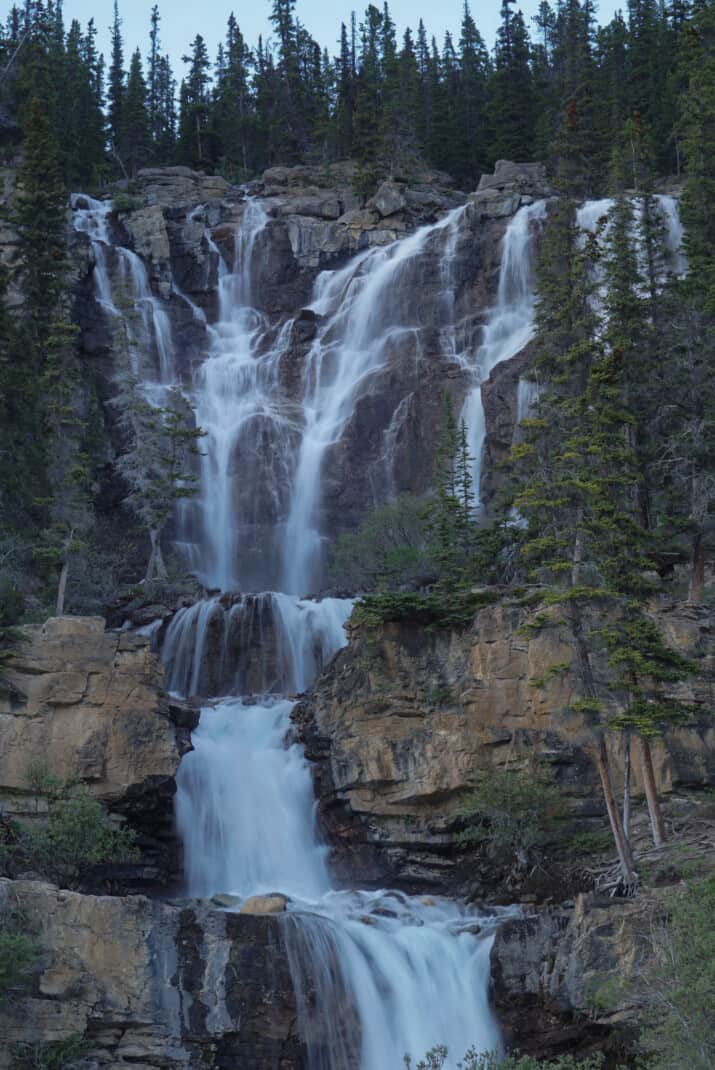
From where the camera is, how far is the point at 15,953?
21.2m

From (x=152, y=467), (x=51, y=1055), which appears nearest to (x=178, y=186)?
(x=152, y=467)

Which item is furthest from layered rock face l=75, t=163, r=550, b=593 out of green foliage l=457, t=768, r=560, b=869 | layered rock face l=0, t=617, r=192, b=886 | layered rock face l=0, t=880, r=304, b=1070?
layered rock face l=0, t=880, r=304, b=1070

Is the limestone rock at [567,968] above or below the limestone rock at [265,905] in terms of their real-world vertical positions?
below

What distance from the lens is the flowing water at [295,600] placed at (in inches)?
945

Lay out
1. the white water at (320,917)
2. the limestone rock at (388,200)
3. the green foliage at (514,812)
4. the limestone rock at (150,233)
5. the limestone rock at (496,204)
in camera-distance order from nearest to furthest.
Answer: the white water at (320,917), the green foliage at (514,812), the limestone rock at (496,204), the limestone rock at (150,233), the limestone rock at (388,200)

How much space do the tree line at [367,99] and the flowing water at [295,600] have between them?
10.3 metres

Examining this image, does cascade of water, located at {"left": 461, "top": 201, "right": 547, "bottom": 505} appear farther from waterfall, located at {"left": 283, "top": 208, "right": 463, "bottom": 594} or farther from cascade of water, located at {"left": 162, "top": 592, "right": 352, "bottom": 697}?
cascade of water, located at {"left": 162, "top": 592, "right": 352, "bottom": 697}

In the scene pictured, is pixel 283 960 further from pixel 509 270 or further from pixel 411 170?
pixel 411 170

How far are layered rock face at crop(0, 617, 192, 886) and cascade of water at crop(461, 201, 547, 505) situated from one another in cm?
2170

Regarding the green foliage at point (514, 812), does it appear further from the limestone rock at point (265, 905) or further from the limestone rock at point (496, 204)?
the limestone rock at point (496, 204)

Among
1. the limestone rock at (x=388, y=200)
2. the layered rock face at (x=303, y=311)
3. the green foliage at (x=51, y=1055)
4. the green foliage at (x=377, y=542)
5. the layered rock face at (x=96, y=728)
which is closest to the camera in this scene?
the green foliage at (x=51, y=1055)

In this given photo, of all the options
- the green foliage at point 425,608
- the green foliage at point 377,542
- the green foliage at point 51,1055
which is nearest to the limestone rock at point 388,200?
the green foliage at point 377,542

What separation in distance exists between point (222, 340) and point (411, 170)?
694 inches

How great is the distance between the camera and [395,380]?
5288 centimetres
